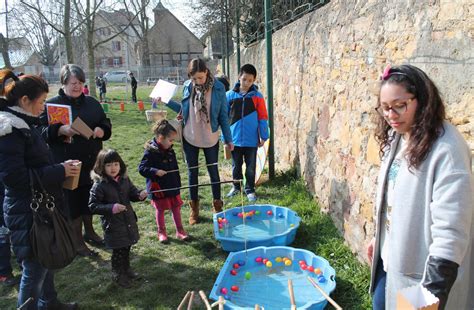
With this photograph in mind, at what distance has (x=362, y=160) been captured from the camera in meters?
3.32

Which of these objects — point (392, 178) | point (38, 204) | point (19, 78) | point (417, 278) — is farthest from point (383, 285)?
point (19, 78)

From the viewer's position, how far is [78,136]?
367 cm

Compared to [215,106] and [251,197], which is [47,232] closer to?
[215,106]

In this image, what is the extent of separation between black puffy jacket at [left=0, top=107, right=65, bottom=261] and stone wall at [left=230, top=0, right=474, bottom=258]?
6.51ft

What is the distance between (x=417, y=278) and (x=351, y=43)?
2393mm

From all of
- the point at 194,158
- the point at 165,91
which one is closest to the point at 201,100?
the point at 165,91

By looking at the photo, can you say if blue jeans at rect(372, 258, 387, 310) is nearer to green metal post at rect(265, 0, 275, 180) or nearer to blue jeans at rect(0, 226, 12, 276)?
blue jeans at rect(0, 226, 12, 276)

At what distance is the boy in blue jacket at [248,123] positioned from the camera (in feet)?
16.9

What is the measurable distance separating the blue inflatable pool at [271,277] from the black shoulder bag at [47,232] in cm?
110

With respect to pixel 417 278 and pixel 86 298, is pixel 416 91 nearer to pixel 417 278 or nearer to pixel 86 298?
pixel 417 278

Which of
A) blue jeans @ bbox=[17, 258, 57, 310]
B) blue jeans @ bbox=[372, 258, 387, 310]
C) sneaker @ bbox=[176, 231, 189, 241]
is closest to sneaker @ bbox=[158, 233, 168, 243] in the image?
sneaker @ bbox=[176, 231, 189, 241]

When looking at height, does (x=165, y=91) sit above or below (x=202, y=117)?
above

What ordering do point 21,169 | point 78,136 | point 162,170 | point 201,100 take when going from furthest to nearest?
point 201,100, point 162,170, point 78,136, point 21,169

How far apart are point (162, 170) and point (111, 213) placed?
790mm
